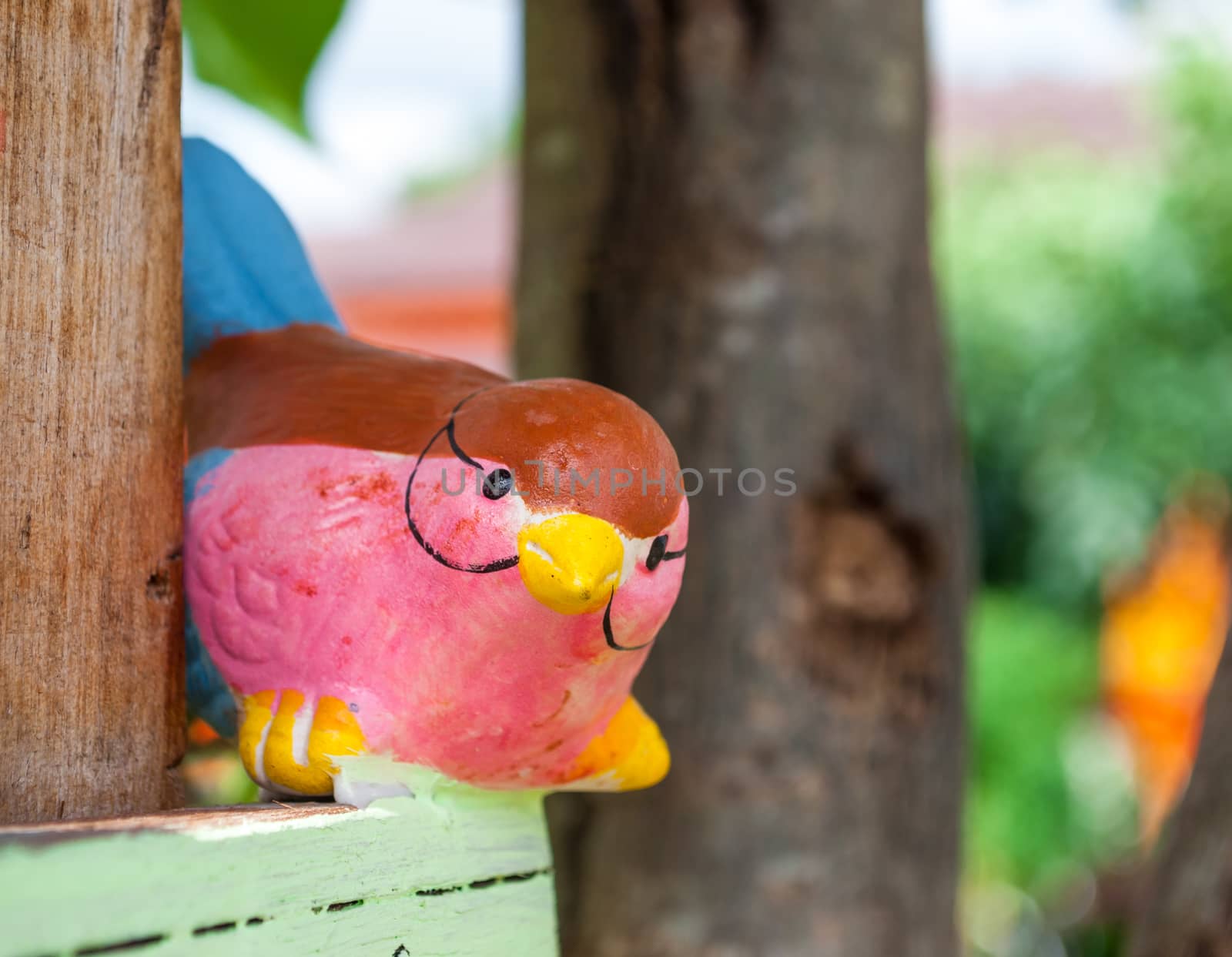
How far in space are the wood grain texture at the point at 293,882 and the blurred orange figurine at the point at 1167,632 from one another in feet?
13.5

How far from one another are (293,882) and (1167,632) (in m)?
4.47

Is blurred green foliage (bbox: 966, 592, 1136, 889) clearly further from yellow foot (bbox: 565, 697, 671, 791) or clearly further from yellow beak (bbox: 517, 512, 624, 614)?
yellow beak (bbox: 517, 512, 624, 614)

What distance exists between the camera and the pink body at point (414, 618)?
0.50m

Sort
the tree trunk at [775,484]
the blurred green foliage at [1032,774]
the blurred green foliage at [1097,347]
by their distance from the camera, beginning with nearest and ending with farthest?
the tree trunk at [775,484], the blurred green foliage at [1032,774], the blurred green foliage at [1097,347]

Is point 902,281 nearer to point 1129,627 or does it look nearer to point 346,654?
point 346,654

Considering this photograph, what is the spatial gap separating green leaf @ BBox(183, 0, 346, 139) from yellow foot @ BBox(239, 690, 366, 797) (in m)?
0.69

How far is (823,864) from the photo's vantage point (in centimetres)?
106

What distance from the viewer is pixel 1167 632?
14.4ft

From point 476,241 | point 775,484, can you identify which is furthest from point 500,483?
point 476,241

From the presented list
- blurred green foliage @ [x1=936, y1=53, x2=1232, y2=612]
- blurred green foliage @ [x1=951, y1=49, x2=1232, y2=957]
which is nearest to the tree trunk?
blurred green foliage @ [x1=951, y1=49, x2=1232, y2=957]

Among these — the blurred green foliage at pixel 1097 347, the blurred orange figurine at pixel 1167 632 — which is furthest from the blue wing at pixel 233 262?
the blurred orange figurine at pixel 1167 632

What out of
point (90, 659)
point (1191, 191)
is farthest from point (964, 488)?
point (1191, 191)

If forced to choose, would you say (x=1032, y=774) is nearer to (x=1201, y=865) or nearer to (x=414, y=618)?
(x=1201, y=865)

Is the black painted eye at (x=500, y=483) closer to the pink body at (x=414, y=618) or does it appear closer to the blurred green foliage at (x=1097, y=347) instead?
the pink body at (x=414, y=618)
